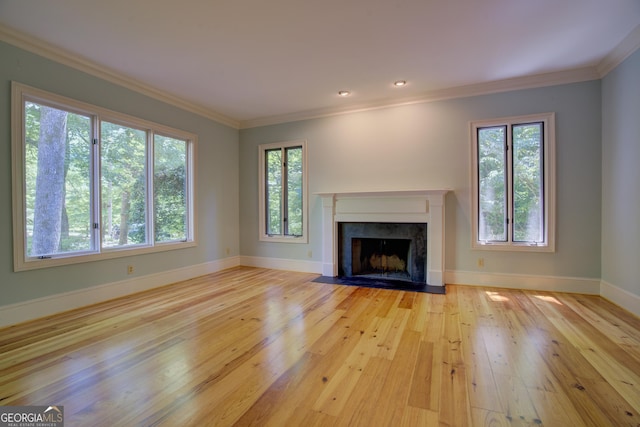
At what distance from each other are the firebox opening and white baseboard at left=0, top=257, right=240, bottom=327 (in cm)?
256

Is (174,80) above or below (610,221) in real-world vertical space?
above

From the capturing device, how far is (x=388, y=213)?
168 inches

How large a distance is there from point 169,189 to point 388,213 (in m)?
3.30

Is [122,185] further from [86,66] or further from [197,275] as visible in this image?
[197,275]

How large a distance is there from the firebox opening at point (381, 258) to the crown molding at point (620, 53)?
9.92 ft

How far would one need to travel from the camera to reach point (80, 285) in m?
3.18

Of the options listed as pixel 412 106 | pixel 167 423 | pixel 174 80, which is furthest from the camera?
pixel 412 106

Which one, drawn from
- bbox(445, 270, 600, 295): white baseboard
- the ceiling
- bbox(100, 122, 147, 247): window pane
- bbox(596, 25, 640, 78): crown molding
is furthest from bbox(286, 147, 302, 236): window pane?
bbox(596, 25, 640, 78): crown molding

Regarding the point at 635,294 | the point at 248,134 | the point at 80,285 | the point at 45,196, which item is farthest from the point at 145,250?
the point at 635,294

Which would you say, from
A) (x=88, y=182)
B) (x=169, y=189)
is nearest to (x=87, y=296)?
(x=88, y=182)

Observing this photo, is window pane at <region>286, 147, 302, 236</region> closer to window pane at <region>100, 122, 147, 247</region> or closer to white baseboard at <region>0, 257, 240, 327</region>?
white baseboard at <region>0, 257, 240, 327</region>

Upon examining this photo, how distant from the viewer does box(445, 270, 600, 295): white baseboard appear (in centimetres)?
353

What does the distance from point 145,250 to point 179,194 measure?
3.28 feet

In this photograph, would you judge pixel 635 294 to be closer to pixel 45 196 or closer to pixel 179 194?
pixel 179 194
